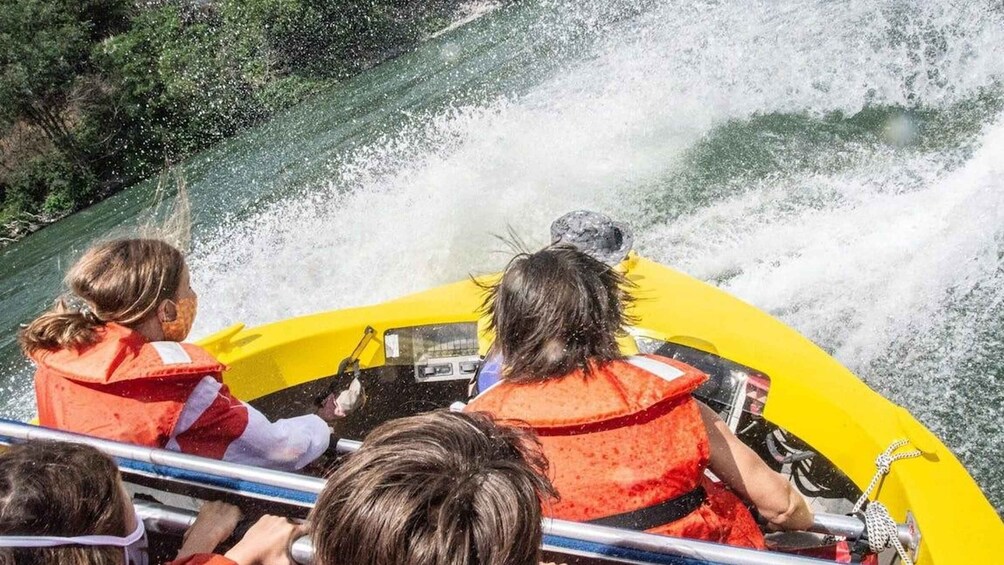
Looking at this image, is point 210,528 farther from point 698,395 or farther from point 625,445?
point 698,395

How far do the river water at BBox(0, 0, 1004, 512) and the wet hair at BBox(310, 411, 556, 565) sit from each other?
1.41 meters

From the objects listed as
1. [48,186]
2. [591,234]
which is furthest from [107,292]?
[48,186]

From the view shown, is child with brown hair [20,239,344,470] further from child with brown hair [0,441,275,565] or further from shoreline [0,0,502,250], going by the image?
shoreline [0,0,502,250]

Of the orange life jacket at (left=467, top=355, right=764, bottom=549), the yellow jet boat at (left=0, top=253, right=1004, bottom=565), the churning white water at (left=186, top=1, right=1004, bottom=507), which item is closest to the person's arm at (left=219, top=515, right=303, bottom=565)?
the yellow jet boat at (left=0, top=253, right=1004, bottom=565)

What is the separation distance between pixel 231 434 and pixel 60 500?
797 millimetres

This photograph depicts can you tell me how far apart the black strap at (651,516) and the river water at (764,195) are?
1.07 metres

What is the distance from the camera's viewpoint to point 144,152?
22.1 meters

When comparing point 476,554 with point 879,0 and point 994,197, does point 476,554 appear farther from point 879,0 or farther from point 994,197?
point 879,0

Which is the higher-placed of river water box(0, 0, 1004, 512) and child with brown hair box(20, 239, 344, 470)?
child with brown hair box(20, 239, 344, 470)

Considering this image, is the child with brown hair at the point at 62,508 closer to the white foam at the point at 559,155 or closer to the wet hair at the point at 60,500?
the wet hair at the point at 60,500

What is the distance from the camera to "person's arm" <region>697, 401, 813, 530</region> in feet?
5.24

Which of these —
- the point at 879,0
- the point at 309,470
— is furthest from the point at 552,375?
the point at 879,0

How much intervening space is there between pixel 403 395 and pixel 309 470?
0.72 meters

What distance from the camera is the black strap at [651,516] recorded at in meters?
1.36
